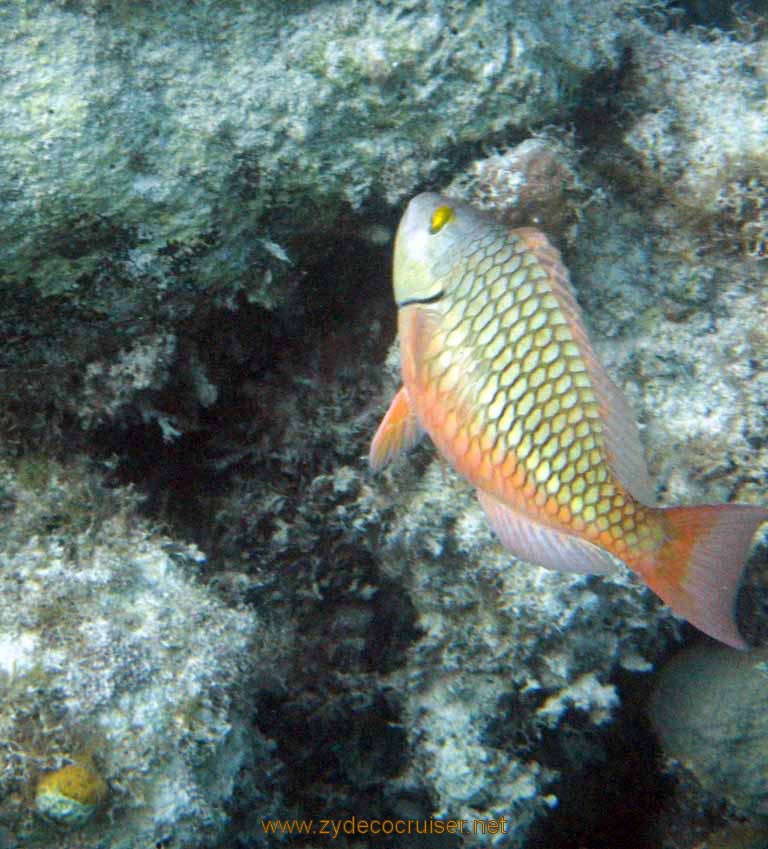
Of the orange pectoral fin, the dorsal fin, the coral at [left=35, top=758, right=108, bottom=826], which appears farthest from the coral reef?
the dorsal fin

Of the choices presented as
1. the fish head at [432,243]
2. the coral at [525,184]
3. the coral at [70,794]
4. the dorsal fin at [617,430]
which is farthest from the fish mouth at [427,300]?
the coral at [70,794]

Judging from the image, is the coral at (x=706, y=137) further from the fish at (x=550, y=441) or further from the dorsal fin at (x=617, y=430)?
the dorsal fin at (x=617, y=430)

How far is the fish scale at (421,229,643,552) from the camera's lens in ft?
5.11

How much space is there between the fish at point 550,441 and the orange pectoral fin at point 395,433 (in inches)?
6.4

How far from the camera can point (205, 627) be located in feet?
6.75

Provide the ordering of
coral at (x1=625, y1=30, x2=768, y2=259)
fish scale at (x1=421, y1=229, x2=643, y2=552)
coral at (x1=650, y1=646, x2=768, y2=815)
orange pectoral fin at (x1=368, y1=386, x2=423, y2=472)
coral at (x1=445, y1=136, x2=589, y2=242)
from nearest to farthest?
fish scale at (x1=421, y1=229, x2=643, y2=552), orange pectoral fin at (x1=368, y1=386, x2=423, y2=472), coral at (x1=445, y1=136, x2=589, y2=242), coral at (x1=625, y1=30, x2=768, y2=259), coral at (x1=650, y1=646, x2=768, y2=815)

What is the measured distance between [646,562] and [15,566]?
1.93m

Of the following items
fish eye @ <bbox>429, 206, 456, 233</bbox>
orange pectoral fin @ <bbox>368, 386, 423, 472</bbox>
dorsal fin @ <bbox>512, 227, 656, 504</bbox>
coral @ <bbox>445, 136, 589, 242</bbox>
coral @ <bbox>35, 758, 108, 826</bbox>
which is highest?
fish eye @ <bbox>429, 206, 456, 233</bbox>

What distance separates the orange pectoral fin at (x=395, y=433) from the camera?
189 cm

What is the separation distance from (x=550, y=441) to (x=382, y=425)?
1.81 ft

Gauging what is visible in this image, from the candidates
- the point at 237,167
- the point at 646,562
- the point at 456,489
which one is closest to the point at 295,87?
the point at 237,167

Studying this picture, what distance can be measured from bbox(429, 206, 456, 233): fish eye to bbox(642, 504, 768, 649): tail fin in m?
0.99

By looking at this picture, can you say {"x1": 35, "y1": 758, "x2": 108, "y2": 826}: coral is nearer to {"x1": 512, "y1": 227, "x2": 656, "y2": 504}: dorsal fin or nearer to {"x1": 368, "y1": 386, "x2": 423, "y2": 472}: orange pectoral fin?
{"x1": 368, "y1": 386, "x2": 423, "y2": 472}: orange pectoral fin

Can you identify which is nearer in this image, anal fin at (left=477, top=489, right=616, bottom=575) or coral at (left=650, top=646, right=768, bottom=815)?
anal fin at (left=477, top=489, right=616, bottom=575)
